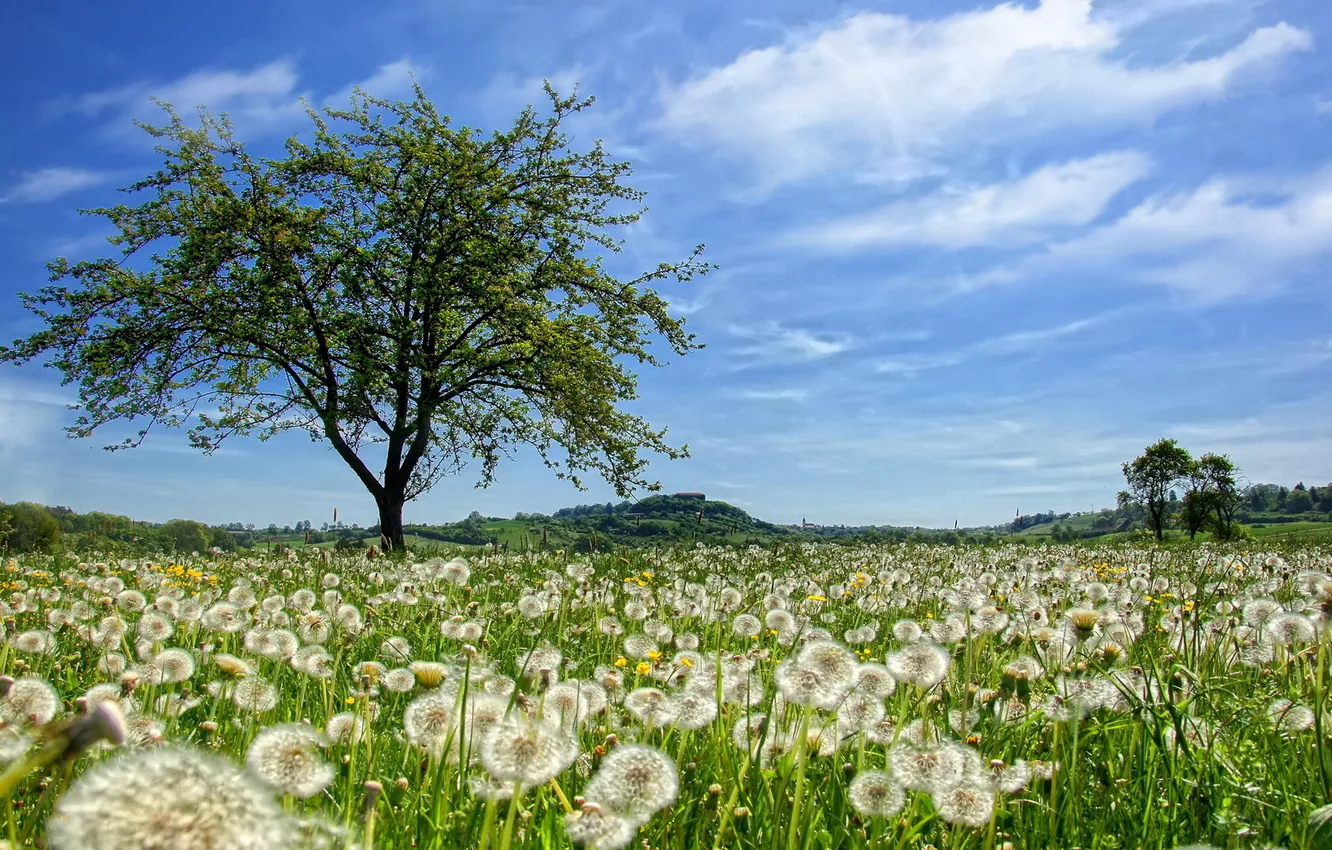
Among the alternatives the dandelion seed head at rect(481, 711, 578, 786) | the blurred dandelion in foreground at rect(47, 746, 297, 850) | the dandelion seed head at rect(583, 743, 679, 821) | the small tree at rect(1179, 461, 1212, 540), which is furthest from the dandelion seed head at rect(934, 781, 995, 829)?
the small tree at rect(1179, 461, 1212, 540)

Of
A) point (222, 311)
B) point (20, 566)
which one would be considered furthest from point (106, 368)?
point (20, 566)

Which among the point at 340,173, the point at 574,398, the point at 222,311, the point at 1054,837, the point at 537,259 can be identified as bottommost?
the point at 1054,837

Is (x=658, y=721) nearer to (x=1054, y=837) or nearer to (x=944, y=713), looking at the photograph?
(x=1054, y=837)

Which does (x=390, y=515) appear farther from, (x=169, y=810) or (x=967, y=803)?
(x=169, y=810)

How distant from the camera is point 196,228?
Result: 27578 mm

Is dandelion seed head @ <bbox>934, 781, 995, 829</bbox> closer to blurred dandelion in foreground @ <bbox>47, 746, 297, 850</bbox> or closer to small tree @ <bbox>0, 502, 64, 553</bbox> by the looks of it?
blurred dandelion in foreground @ <bbox>47, 746, 297, 850</bbox>

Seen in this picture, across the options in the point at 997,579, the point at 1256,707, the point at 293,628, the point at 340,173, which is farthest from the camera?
the point at 340,173

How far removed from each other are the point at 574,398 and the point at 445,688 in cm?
2573

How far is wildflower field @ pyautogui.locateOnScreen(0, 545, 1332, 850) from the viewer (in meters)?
1.70

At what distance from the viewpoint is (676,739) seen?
3.35 m

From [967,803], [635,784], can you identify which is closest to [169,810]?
[635,784]

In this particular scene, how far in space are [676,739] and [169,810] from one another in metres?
2.54

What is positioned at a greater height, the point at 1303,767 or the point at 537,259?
the point at 537,259

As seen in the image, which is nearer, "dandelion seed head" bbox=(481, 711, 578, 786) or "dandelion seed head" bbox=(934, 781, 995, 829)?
"dandelion seed head" bbox=(481, 711, 578, 786)
